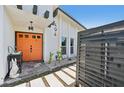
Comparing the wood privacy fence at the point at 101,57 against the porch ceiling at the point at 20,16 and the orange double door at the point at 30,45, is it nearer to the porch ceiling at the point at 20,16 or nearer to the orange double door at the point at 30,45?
the porch ceiling at the point at 20,16

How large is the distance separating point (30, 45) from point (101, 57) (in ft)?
24.8

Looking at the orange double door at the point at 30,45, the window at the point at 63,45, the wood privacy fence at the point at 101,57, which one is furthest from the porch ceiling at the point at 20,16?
the window at the point at 63,45

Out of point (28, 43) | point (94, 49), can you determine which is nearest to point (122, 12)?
point (94, 49)

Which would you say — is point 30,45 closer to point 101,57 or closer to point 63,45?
point 63,45

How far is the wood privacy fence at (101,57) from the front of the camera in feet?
7.91

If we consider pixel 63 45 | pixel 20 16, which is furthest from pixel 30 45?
pixel 63 45

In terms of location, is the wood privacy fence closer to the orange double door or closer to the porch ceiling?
the porch ceiling

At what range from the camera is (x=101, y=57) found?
2891 mm

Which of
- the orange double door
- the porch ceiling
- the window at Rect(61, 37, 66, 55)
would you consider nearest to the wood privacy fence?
the porch ceiling

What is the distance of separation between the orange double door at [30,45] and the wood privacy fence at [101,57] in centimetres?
629

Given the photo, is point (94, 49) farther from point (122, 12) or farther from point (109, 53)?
point (122, 12)

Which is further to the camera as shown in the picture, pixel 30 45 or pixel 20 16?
pixel 30 45
